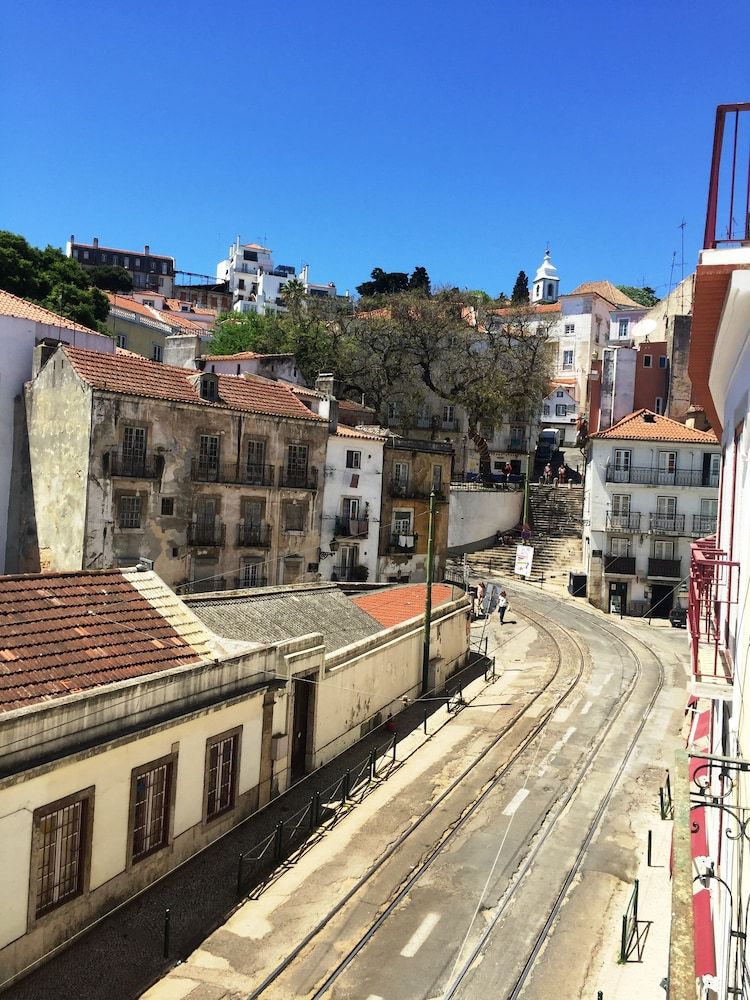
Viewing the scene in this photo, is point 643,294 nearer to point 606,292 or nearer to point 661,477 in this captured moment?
point 606,292

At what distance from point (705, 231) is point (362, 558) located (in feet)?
133

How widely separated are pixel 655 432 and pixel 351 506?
19508 mm

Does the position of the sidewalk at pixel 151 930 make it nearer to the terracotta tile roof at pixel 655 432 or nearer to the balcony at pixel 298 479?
the balcony at pixel 298 479

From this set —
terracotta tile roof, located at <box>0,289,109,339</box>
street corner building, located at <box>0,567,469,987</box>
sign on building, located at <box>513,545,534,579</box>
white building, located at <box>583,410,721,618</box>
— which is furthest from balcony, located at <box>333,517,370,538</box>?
street corner building, located at <box>0,567,469,987</box>

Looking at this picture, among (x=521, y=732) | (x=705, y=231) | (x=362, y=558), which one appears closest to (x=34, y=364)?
(x=362, y=558)

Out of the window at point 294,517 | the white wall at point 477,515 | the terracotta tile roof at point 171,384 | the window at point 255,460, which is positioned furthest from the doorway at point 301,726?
the white wall at point 477,515

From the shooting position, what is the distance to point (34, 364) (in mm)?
39500

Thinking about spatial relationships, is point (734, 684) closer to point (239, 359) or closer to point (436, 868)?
point (436, 868)

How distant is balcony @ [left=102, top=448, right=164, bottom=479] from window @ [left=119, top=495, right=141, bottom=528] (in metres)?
1.03

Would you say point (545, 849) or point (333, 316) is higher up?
point (333, 316)

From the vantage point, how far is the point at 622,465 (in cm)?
5178

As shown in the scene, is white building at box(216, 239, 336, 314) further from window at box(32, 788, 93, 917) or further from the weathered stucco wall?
window at box(32, 788, 93, 917)

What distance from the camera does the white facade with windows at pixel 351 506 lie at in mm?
45500

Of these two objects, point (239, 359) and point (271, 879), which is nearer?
point (271, 879)
